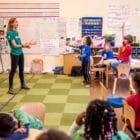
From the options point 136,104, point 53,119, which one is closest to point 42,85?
point 53,119

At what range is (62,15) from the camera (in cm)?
795

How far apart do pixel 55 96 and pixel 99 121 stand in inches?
154

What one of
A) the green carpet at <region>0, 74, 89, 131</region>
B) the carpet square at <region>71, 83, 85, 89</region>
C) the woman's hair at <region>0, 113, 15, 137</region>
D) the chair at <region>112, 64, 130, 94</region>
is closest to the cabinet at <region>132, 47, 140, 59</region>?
the green carpet at <region>0, 74, 89, 131</region>

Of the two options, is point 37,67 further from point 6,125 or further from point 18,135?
point 6,125

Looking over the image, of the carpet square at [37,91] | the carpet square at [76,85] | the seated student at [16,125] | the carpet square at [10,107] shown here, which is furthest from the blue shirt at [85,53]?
the seated student at [16,125]

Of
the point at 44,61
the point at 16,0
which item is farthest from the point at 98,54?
the point at 16,0

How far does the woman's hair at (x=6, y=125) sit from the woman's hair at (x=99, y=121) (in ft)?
2.03

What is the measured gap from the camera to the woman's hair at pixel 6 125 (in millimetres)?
2271

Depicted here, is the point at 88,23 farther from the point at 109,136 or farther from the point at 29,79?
the point at 109,136

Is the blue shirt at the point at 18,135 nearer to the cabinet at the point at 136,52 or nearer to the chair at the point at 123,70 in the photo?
the chair at the point at 123,70

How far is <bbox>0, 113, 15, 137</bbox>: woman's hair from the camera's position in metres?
2.27

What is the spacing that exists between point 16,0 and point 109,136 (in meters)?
6.60

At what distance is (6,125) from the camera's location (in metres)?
2.29

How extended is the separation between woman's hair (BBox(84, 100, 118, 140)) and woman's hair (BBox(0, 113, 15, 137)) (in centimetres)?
62
